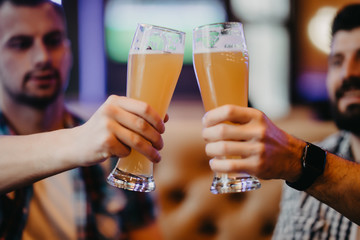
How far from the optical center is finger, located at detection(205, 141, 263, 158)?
0.73 metres

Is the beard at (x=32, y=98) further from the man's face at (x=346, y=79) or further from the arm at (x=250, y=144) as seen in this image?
the man's face at (x=346, y=79)

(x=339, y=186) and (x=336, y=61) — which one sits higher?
(x=336, y=61)

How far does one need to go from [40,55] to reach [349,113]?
165 centimetres

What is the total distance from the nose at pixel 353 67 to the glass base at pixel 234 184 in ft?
4.20

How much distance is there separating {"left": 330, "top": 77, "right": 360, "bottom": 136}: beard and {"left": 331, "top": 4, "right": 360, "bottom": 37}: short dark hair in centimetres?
31

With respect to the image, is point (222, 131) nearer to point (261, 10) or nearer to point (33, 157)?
point (33, 157)

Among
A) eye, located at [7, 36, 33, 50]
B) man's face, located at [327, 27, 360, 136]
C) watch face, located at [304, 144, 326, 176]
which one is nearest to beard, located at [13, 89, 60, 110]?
eye, located at [7, 36, 33, 50]

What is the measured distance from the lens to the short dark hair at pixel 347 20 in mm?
1932

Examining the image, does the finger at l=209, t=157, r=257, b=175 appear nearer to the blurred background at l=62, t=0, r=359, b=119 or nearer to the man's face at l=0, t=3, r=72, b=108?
the man's face at l=0, t=3, r=72, b=108

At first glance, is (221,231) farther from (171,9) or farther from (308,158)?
(171,9)

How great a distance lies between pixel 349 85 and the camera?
187 cm

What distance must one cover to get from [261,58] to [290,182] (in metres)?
1.82

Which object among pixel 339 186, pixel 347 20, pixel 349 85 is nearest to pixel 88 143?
pixel 339 186

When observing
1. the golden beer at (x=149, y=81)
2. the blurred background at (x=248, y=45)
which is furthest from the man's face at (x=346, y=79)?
the golden beer at (x=149, y=81)
